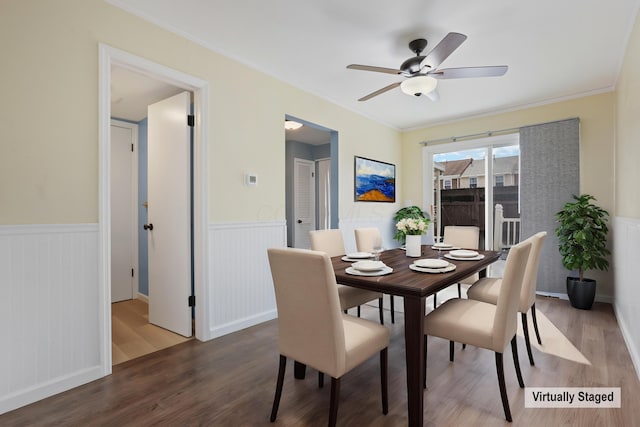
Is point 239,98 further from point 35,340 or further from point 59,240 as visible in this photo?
point 35,340

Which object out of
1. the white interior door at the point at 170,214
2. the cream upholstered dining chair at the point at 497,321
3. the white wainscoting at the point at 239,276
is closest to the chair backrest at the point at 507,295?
the cream upholstered dining chair at the point at 497,321

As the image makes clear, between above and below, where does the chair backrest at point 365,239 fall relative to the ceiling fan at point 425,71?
below

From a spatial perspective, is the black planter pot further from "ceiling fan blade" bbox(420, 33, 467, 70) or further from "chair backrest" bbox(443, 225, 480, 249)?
"ceiling fan blade" bbox(420, 33, 467, 70)

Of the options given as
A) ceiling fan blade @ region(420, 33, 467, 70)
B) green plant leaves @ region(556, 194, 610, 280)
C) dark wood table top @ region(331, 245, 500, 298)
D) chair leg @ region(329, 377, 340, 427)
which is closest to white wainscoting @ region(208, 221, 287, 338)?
dark wood table top @ region(331, 245, 500, 298)

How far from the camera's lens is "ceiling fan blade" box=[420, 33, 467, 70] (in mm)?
1866

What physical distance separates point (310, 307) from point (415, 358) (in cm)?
56

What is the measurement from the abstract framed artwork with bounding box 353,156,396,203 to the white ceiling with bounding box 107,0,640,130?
1219mm

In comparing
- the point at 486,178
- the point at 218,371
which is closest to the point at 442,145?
the point at 486,178

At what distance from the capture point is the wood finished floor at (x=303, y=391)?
1.57 meters

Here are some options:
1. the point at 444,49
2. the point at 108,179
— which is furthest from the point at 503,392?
the point at 108,179

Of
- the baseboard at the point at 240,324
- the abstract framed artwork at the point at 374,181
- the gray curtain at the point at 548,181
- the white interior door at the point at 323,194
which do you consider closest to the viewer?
the baseboard at the point at 240,324

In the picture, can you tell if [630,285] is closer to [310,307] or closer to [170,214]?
[310,307]

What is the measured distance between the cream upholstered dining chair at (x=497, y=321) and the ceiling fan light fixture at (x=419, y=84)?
1448mm

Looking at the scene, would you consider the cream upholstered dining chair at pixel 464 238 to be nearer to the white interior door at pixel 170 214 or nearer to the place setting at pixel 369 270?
the place setting at pixel 369 270
